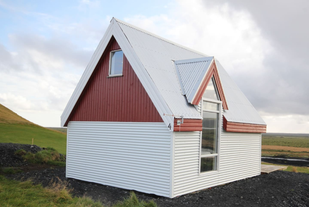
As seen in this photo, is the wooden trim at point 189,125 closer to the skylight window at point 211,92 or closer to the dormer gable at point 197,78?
the dormer gable at point 197,78

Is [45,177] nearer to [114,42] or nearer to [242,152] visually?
[114,42]

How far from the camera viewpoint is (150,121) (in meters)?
10.5

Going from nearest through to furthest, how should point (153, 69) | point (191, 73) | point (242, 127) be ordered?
point (153, 69), point (191, 73), point (242, 127)

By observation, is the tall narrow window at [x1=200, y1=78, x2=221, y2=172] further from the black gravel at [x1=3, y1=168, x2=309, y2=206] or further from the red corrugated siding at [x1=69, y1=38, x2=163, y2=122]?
the red corrugated siding at [x1=69, y1=38, x2=163, y2=122]

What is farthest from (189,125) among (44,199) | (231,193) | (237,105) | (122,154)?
(237,105)

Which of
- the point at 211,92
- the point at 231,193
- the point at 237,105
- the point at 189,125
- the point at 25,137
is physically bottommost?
the point at 25,137

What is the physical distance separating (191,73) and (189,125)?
2.64 meters

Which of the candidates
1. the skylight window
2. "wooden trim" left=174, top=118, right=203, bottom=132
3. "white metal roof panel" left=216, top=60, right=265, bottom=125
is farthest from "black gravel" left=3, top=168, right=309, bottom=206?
the skylight window

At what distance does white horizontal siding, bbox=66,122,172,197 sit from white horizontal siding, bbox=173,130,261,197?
0.52 metres

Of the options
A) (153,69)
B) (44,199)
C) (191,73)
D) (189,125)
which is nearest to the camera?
(44,199)

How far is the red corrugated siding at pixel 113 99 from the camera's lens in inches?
424

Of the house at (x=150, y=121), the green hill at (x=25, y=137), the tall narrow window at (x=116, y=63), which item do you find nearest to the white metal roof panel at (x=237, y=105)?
the house at (x=150, y=121)

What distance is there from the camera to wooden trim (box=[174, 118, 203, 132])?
9569 mm

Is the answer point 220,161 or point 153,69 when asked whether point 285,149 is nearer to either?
point 220,161
